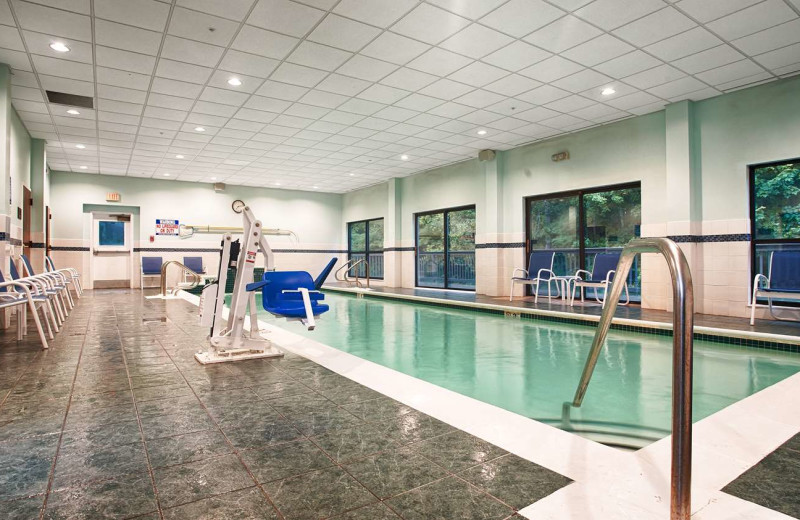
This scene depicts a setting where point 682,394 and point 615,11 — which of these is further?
point 615,11

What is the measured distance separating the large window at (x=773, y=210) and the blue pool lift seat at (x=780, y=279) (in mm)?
258

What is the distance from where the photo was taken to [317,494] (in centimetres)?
149

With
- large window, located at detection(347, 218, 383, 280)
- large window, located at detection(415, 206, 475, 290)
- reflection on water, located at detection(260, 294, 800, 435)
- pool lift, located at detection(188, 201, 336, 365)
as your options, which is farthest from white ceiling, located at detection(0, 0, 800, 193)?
large window, located at detection(347, 218, 383, 280)

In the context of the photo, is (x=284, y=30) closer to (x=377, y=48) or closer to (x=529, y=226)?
(x=377, y=48)

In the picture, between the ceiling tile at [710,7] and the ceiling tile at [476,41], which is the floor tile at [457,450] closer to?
the ceiling tile at [476,41]

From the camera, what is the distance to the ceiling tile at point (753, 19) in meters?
4.04

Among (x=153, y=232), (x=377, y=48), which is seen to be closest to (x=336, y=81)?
(x=377, y=48)

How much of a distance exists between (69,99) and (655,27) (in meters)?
7.38

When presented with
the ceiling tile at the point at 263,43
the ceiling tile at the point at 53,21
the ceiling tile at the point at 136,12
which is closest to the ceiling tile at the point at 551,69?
the ceiling tile at the point at 263,43

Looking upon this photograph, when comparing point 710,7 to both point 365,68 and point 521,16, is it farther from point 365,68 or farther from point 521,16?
point 365,68

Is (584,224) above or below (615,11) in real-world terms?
below

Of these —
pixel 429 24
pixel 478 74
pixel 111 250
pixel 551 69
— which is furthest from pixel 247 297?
pixel 111 250

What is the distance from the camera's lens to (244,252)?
3.42m

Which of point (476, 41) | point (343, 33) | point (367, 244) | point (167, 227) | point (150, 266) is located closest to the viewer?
point (343, 33)
